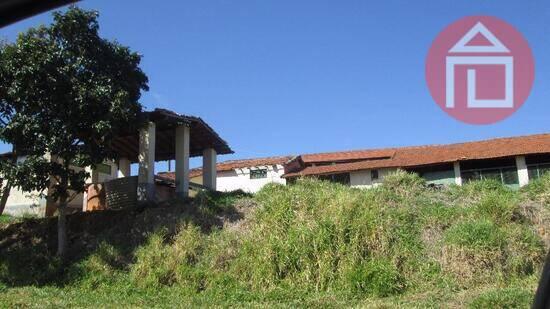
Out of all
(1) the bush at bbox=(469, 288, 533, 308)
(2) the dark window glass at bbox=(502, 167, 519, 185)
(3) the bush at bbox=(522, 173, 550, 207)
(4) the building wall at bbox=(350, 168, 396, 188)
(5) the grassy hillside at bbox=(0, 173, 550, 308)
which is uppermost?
(4) the building wall at bbox=(350, 168, 396, 188)

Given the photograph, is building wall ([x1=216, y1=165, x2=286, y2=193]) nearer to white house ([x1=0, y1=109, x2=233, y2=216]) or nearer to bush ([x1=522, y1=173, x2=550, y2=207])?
white house ([x1=0, y1=109, x2=233, y2=216])

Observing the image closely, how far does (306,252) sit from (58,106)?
6615 mm

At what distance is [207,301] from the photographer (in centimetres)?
932

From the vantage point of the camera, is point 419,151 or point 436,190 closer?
point 436,190

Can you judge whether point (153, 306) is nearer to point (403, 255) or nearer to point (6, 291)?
point (6, 291)

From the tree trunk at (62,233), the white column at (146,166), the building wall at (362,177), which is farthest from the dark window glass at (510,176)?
the tree trunk at (62,233)

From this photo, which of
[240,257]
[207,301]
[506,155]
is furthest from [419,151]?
[207,301]

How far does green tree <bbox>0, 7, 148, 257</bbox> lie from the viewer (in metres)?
12.3

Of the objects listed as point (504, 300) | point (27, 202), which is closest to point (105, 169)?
point (27, 202)

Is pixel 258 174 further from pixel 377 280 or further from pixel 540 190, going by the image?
pixel 377 280

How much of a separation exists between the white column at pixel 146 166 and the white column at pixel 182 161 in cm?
107

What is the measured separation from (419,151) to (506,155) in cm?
521

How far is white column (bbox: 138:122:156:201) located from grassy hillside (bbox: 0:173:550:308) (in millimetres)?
1340

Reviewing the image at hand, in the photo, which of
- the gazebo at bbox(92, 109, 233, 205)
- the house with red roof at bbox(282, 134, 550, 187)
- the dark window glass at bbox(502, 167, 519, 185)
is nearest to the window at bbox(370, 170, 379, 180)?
the house with red roof at bbox(282, 134, 550, 187)
